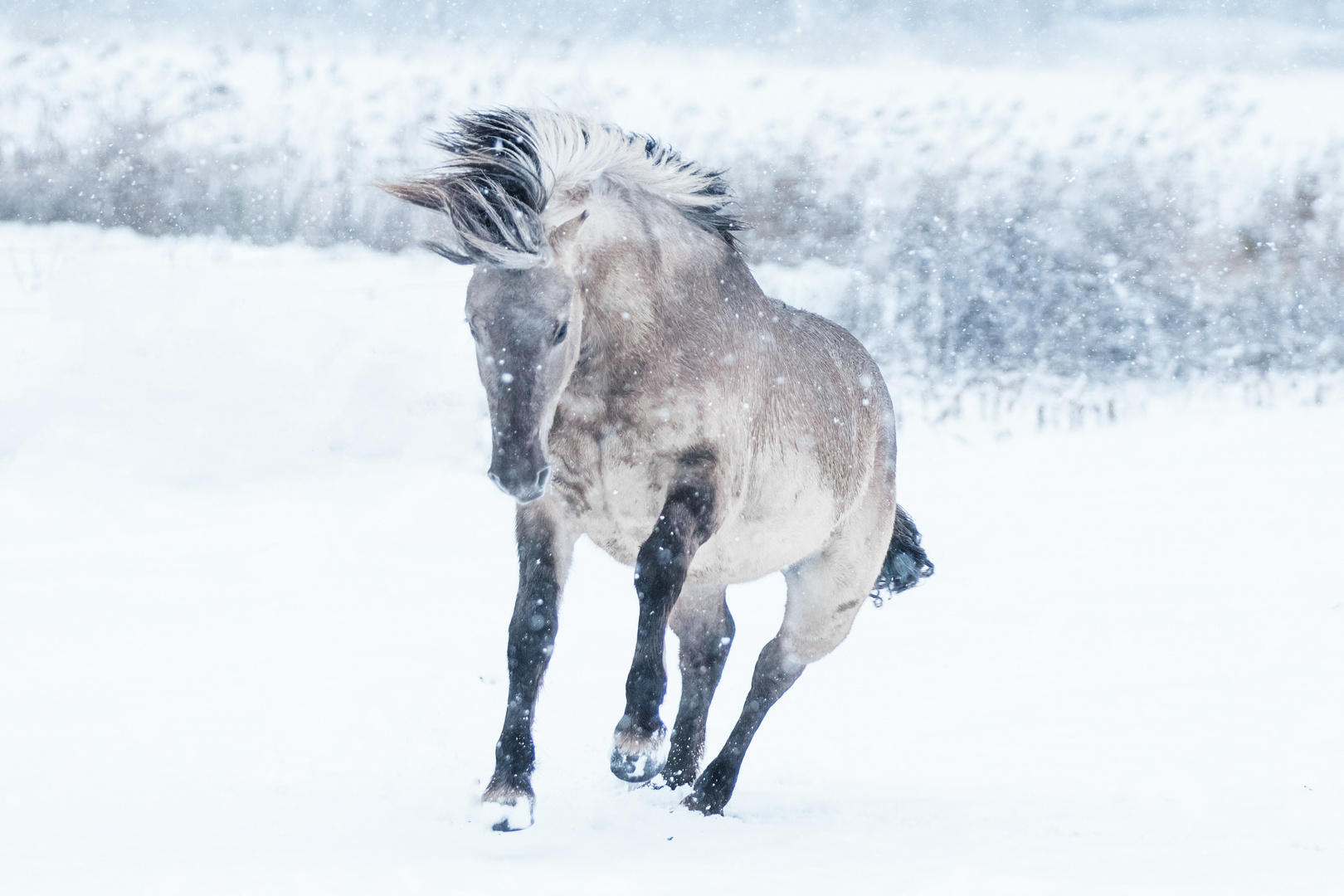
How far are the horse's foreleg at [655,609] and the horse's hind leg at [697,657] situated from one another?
1.01m

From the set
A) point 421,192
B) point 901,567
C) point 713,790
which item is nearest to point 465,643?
point 901,567

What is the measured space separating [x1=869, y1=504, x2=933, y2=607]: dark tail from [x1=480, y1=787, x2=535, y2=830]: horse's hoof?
2049 mm

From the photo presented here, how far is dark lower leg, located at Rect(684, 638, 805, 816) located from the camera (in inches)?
154

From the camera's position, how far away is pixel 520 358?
2887 millimetres

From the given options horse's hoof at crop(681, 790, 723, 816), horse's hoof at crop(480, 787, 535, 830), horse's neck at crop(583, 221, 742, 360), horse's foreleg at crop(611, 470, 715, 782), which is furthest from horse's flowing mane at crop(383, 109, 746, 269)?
horse's hoof at crop(681, 790, 723, 816)

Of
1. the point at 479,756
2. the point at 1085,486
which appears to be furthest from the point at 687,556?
the point at 1085,486

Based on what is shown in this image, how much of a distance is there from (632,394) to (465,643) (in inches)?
152

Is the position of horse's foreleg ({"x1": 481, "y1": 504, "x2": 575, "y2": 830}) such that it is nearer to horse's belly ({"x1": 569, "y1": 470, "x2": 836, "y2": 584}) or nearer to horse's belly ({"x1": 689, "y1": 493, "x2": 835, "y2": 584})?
horse's belly ({"x1": 569, "y1": 470, "x2": 836, "y2": 584})

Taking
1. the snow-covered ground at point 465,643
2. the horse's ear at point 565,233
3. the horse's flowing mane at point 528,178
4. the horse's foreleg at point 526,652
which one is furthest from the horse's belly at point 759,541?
the horse's ear at point 565,233

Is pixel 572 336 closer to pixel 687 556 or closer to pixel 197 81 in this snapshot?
pixel 687 556

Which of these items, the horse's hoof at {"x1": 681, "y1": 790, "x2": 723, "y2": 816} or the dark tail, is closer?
the horse's hoof at {"x1": 681, "y1": 790, "x2": 723, "y2": 816}

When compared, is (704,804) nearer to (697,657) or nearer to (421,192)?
(697,657)

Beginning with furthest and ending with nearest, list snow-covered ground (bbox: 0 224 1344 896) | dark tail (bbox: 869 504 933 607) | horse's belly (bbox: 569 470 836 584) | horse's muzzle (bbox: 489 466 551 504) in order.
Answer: dark tail (bbox: 869 504 933 607), horse's belly (bbox: 569 470 836 584), snow-covered ground (bbox: 0 224 1344 896), horse's muzzle (bbox: 489 466 551 504)

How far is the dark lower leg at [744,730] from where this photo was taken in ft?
12.8
